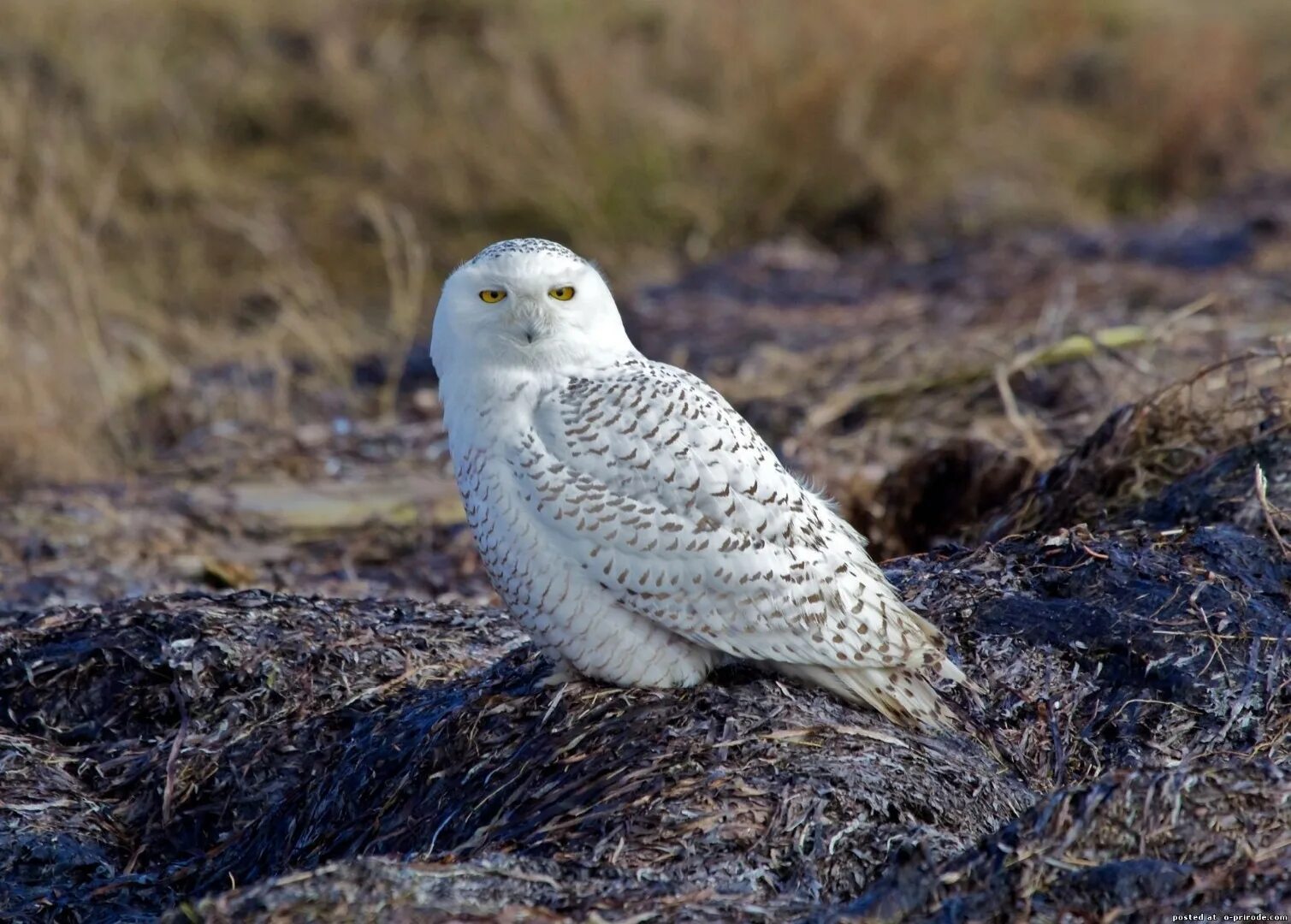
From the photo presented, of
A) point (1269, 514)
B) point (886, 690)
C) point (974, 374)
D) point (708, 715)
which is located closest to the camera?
point (708, 715)

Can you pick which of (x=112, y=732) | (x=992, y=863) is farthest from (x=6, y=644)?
(x=992, y=863)

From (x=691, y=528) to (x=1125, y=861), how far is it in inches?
49.5

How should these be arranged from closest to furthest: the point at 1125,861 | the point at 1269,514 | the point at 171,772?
the point at 1125,861 → the point at 171,772 → the point at 1269,514

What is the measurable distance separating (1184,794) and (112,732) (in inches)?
121

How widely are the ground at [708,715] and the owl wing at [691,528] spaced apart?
0.22 metres

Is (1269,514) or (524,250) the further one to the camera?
(1269,514)

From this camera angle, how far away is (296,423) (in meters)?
9.51

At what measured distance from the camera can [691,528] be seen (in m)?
3.96

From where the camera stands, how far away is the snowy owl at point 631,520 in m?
3.93

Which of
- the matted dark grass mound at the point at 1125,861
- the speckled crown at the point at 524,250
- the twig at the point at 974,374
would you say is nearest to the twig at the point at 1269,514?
the matted dark grass mound at the point at 1125,861

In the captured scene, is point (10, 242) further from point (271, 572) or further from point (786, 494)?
point (786, 494)

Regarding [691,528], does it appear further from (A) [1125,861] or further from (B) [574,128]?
(B) [574,128]

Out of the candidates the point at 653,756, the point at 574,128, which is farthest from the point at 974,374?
the point at 574,128

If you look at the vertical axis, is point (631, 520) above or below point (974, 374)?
above
